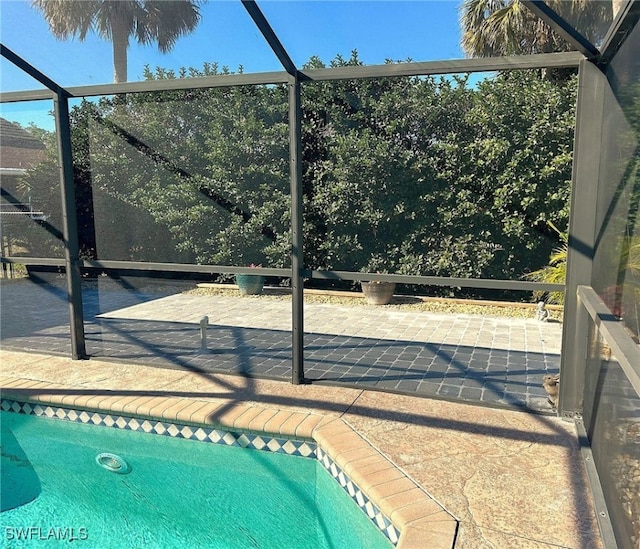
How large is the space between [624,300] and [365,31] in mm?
3083

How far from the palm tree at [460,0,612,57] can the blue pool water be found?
6.92 m

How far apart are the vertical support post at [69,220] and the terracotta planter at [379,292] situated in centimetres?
373

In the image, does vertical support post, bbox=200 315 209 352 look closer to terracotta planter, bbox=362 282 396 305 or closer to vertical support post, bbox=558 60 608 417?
terracotta planter, bbox=362 282 396 305

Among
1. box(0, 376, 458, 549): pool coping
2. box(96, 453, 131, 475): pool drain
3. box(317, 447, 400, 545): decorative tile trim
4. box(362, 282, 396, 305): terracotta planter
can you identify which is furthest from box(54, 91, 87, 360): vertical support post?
box(362, 282, 396, 305): terracotta planter

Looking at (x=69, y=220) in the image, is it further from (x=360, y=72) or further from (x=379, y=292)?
(x=379, y=292)

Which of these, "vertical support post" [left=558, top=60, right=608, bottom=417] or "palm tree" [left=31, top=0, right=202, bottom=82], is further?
"palm tree" [left=31, top=0, right=202, bottom=82]

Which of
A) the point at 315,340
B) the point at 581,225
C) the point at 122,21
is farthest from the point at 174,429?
the point at 122,21

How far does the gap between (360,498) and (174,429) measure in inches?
54.8

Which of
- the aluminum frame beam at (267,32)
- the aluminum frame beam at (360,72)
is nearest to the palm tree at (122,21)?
the aluminum frame beam at (360,72)

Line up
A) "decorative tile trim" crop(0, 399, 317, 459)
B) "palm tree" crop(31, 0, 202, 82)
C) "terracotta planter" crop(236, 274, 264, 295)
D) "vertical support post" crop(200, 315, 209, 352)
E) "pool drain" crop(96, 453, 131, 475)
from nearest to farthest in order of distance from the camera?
"decorative tile trim" crop(0, 399, 317, 459) < "pool drain" crop(96, 453, 131, 475) < "vertical support post" crop(200, 315, 209, 352) < "palm tree" crop(31, 0, 202, 82) < "terracotta planter" crop(236, 274, 264, 295)

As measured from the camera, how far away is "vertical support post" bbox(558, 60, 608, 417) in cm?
274

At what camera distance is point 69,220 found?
4082 millimetres

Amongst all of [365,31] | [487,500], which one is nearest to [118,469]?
[487,500]

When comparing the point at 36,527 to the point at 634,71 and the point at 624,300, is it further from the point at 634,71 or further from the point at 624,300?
the point at 634,71
